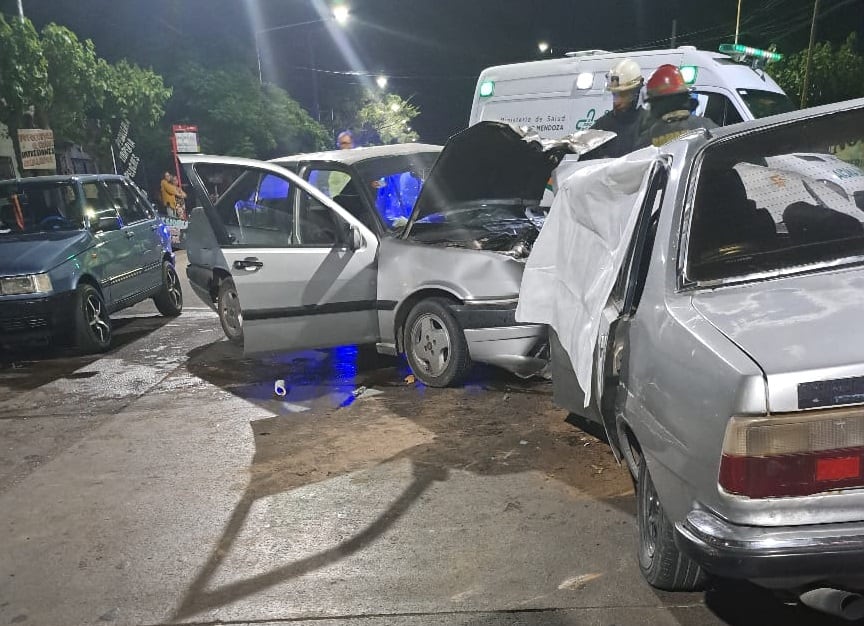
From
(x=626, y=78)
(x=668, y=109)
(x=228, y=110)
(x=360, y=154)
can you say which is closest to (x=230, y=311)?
(x=360, y=154)

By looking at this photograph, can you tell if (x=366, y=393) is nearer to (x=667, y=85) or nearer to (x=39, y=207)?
(x=667, y=85)

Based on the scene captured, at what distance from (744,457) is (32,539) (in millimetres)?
3346

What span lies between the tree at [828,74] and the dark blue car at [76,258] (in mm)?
20144

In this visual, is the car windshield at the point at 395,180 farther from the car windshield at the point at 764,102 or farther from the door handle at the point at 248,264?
the car windshield at the point at 764,102

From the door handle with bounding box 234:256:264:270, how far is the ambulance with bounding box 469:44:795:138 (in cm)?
355

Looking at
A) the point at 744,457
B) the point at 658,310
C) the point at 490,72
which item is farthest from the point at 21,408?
the point at 490,72

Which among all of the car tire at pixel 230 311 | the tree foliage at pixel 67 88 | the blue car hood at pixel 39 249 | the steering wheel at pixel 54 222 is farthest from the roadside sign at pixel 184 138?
the car tire at pixel 230 311

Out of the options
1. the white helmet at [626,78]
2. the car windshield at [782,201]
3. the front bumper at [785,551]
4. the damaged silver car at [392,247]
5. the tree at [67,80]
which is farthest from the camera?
the tree at [67,80]

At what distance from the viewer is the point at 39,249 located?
7027mm

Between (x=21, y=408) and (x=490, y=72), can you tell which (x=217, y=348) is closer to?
(x=21, y=408)

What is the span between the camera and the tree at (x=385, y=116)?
3984cm

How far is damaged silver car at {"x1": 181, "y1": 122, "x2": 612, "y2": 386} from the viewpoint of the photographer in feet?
16.8

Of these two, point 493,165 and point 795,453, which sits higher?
point 493,165

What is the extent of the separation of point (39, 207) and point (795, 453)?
7.85 metres
